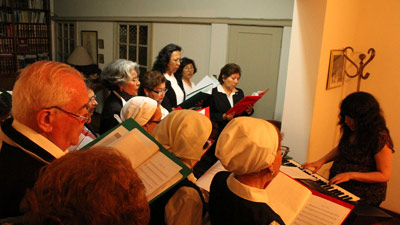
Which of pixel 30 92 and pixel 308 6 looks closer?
pixel 30 92

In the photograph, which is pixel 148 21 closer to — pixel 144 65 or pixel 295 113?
pixel 144 65

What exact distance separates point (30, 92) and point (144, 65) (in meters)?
4.70

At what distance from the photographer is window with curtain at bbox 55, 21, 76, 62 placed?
7.00 metres

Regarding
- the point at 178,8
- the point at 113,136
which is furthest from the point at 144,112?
the point at 178,8

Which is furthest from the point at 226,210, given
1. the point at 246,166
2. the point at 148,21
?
the point at 148,21

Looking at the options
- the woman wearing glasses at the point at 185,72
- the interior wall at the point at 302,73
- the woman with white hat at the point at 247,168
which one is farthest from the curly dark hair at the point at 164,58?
the woman with white hat at the point at 247,168

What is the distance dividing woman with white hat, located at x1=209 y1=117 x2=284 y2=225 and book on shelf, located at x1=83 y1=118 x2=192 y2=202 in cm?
20

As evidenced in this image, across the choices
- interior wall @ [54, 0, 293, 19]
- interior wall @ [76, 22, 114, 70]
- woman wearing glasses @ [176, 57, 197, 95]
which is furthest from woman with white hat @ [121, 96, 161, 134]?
interior wall @ [76, 22, 114, 70]

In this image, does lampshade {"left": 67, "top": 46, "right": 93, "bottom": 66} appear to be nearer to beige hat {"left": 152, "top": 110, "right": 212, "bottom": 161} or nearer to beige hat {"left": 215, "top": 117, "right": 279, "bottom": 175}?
beige hat {"left": 152, "top": 110, "right": 212, "bottom": 161}

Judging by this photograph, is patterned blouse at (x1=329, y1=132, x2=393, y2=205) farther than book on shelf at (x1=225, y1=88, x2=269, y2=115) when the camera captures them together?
No

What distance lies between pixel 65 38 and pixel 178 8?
10.9 ft

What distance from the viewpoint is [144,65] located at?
18.8 feet

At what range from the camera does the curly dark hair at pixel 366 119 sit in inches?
81.0

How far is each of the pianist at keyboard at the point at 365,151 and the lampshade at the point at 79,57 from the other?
533cm
